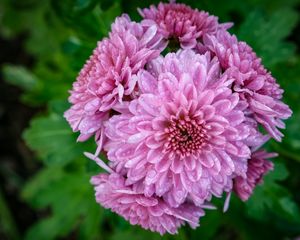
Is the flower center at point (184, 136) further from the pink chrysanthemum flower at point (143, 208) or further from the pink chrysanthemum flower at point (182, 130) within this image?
the pink chrysanthemum flower at point (143, 208)

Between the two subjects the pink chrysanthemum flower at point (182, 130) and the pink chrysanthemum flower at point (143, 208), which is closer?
the pink chrysanthemum flower at point (182, 130)

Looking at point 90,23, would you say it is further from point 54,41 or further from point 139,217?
point 54,41

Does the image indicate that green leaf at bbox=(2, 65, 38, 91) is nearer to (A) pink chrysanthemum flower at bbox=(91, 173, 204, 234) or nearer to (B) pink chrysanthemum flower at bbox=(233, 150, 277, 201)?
(A) pink chrysanthemum flower at bbox=(91, 173, 204, 234)

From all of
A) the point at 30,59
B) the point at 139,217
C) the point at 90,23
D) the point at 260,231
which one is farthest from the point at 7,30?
the point at 139,217

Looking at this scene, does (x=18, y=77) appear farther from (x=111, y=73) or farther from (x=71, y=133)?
(x=111, y=73)

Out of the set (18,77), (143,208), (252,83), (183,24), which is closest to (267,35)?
(183,24)

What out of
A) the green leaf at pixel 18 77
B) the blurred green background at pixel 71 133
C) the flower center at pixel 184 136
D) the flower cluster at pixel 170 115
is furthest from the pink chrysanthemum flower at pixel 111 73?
the green leaf at pixel 18 77
